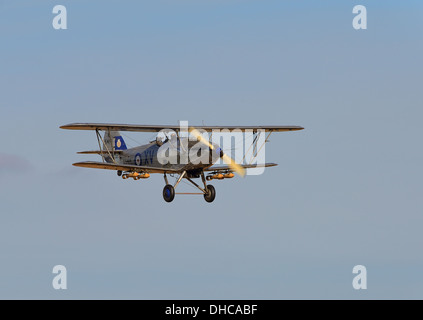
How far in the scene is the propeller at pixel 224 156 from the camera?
5659 centimetres

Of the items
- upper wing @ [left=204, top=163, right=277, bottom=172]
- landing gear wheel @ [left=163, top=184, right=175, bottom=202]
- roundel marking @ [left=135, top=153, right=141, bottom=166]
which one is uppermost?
roundel marking @ [left=135, top=153, right=141, bottom=166]

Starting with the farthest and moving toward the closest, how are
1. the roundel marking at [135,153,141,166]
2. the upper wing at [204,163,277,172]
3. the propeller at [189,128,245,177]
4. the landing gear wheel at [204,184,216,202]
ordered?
the roundel marking at [135,153,141,166]
the upper wing at [204,163,277,172]
the landing gear wheel at [204,184,216,202]
the propeller at [189,128,245,177]

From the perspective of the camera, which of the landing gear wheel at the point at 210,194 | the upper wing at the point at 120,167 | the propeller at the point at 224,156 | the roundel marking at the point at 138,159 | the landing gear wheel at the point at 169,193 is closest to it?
the upper wing at the point at 120,167

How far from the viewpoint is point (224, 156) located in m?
57.8

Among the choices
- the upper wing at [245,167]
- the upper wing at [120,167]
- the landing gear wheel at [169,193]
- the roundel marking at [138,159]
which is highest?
the roundel marking at [138,159]

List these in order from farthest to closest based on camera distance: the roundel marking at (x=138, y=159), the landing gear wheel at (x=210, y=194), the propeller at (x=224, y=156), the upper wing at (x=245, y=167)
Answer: the roundel marking at (x=138, y=159)
the upper wing at (x=245, y=167)
the landing gear wheel at (x=210, y=194)
the propeller at (x=224, y=156)

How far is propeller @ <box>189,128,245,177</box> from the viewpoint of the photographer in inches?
2228

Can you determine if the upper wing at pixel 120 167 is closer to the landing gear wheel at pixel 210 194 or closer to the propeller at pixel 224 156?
the propeller at pixel 224 156

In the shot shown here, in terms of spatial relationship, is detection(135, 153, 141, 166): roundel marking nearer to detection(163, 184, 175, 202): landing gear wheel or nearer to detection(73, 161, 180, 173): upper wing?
detection(73, 161, 180, 173): upper wing
